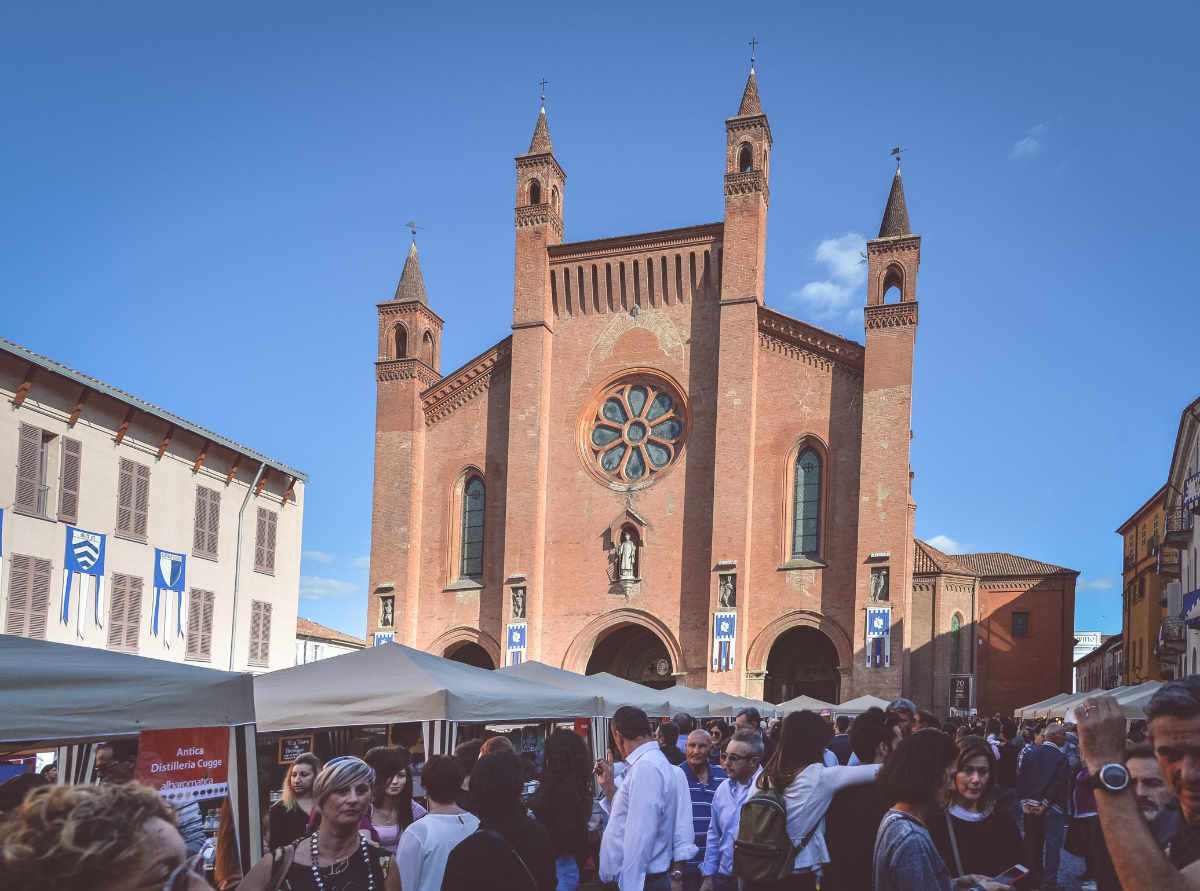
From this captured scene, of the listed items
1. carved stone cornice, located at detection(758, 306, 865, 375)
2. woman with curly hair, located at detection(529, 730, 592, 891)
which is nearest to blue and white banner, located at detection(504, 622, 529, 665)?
carved stone cornice, located at detection(758, 306, 865, 375)

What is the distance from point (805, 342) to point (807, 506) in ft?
13.7

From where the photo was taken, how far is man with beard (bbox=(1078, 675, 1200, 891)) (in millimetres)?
2199

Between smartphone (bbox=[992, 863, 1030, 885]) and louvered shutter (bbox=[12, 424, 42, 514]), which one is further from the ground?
louvered shutter (bbox=[12, 424, 42, 514])

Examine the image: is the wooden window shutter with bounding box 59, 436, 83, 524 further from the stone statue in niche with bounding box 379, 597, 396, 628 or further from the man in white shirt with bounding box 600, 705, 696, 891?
the man in white shirt with bounding box 600, 705, 696, 891

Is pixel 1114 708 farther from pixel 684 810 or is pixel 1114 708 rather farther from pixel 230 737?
pixel 230 737

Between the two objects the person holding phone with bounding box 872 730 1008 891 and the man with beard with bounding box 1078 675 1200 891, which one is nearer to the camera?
the man with beard with bounding box 1078 675 1200 891

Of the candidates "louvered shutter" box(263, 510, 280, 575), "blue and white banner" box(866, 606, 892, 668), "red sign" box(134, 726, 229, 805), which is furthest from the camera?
"blue and white banner" box(866, 606, 892, 668)

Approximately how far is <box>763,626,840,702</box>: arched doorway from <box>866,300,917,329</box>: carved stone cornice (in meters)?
8.08

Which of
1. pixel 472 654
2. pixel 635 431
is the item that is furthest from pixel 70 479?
pixel 635 431

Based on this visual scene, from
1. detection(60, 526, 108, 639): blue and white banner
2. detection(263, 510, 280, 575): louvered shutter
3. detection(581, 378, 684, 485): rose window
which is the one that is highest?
detection(581, 378, 684, 485): rose window

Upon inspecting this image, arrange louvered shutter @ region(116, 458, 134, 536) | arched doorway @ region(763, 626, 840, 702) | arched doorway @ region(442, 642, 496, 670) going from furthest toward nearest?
arched doorway @ region(442, 642, 496, 670) < arched doorway @ region(763, 626, 840, 702) < louvered shutter @ region(116, 458, 134, 536)

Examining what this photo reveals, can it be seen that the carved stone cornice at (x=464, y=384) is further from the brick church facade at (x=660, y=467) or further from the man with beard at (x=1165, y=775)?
the man with beard at (x=1165, y=775)

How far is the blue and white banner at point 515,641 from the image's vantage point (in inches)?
1150

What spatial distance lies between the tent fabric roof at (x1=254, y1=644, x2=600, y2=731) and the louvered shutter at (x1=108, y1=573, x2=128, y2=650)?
40.3ft
